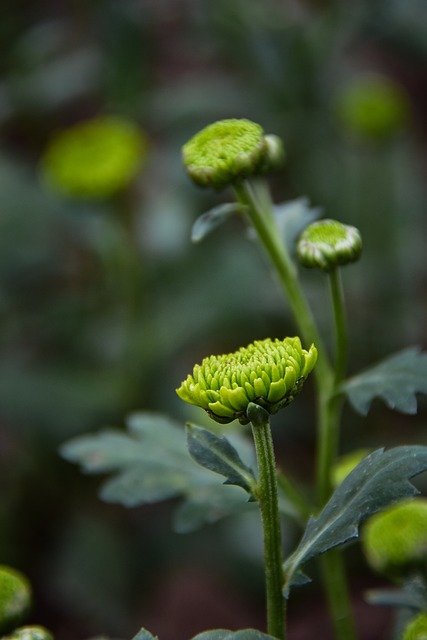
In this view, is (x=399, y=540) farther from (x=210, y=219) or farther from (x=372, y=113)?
(x=372, y=113)

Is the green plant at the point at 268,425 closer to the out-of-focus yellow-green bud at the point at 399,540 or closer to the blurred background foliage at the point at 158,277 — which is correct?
the out-of-focus yellow-green bud at the point at 399,540

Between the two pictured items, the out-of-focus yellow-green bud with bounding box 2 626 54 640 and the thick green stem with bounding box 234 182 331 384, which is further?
the thick green stem with bounding box 234 182 331 384

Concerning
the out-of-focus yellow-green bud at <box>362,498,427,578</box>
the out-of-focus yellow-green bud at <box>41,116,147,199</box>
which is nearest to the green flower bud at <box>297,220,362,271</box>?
the out-of-focus yellow-green bud at <box>362,498,427,578</box>

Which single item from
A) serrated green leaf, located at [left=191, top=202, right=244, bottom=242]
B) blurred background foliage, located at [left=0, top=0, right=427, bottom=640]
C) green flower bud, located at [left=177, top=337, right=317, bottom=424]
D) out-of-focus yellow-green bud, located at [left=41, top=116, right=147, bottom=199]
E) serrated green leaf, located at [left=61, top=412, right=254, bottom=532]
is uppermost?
green flower bud, located at [left=177, top=337, right=317, bottom=424]

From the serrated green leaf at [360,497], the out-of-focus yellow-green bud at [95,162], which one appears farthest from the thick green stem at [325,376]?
the out-of-focus yellow-green bud at [95,162]

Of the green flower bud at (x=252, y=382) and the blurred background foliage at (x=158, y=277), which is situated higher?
the green flower bud at (x=252, y=382)

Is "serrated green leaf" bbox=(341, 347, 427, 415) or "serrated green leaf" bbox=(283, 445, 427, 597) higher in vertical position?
"serrated green leaf" bbox=(283, 445, 427, 597)

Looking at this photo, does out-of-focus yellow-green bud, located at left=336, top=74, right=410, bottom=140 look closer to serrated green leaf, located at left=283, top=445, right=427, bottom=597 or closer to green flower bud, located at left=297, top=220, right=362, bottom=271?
green flower bud, located at left=297, top=220, right=362, bottom=271
